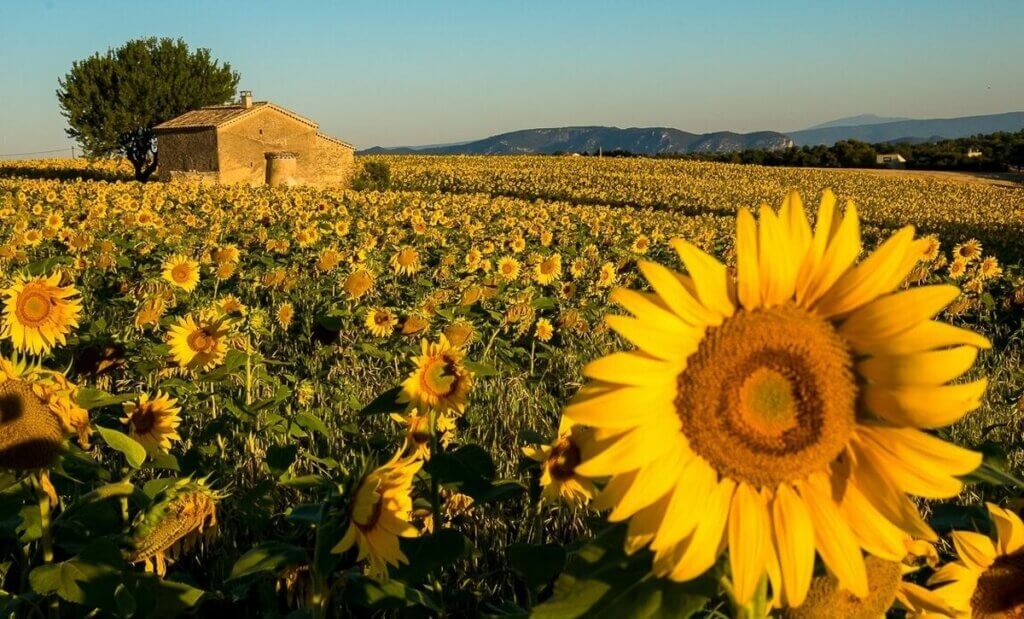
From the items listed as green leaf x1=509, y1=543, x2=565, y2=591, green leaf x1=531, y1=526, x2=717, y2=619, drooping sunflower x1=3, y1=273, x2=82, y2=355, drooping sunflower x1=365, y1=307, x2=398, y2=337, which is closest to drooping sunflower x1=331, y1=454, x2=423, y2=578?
green leaf x1=509, y1=543, x2=565, y2=591

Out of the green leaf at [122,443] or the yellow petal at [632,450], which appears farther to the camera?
the green leaf at [122,443]

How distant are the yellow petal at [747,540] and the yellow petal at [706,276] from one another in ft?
0.82

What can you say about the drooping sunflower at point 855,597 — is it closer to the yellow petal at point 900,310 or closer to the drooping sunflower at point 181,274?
the yellow petal at point 900,310

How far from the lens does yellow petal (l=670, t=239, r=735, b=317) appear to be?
1.08 meters

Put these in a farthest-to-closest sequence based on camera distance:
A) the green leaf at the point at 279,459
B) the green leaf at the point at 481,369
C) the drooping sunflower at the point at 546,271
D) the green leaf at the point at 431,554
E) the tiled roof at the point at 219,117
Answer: the tiled roof at the point at 219,117, the drooping sunflower at the point at 546,271, the green leaf at the point at 481,369, the green leaf at the point at 279,459, the green leaf at the point at 431,554

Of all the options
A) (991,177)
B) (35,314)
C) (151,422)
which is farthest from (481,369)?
(991,177)

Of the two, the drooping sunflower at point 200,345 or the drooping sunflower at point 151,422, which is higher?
the drooping sunflower at point 200,345

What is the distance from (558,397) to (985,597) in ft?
14.7

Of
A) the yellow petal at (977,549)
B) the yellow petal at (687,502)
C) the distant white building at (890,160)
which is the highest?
the distant white building at (890,160)

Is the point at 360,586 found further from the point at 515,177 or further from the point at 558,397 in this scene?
the point at 515,177

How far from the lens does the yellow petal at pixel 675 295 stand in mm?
1065

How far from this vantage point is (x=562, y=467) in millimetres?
2375

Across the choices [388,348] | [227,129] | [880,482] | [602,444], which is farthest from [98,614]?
[227,129]

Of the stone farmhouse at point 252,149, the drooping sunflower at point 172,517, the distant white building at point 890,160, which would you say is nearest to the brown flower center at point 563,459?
the drooping sunflower at point 172,517
